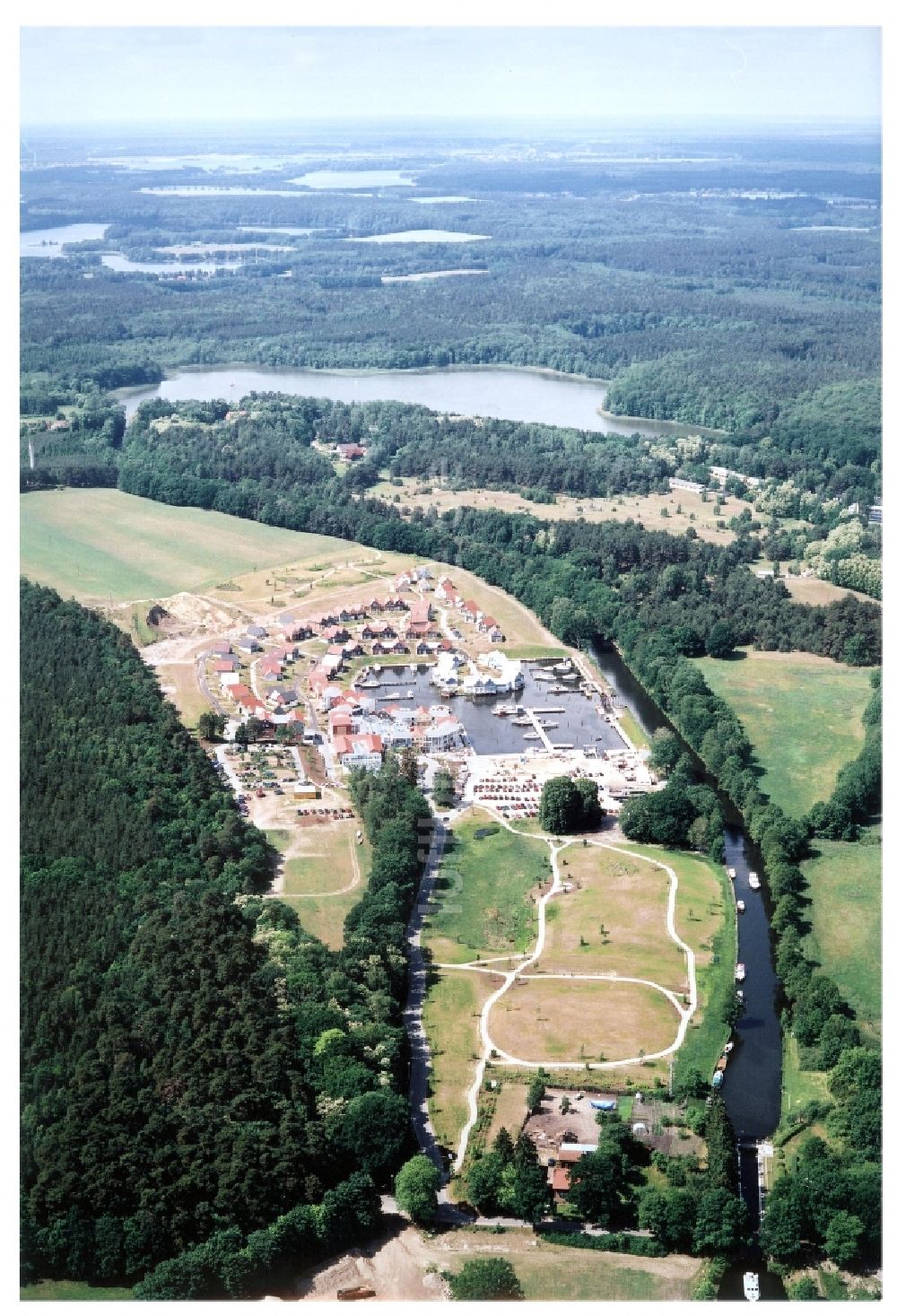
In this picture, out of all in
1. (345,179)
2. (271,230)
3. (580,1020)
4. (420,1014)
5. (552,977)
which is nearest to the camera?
(580,1020)

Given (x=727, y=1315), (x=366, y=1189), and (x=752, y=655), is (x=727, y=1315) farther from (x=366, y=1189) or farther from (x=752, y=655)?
(x=752, y=655)

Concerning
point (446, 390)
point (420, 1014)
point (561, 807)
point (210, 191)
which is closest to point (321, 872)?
point (420, 1014)

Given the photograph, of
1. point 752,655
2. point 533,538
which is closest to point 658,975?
point 752,655

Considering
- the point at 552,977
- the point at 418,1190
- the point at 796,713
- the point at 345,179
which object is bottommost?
the point at 418,1190

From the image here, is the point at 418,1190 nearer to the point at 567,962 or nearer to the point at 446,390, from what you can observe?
the point at 567,962

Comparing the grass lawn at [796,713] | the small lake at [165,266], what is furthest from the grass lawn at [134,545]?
the small lake at [165,266]

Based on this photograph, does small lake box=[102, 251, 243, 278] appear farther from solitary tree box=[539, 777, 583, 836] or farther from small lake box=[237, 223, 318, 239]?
solitary tree box=[539, 777, 583, 836]

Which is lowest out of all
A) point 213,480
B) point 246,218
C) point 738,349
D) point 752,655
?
point 752,655

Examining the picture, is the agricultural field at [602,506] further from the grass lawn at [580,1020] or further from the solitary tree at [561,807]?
the grass lawn at [580,1020]
